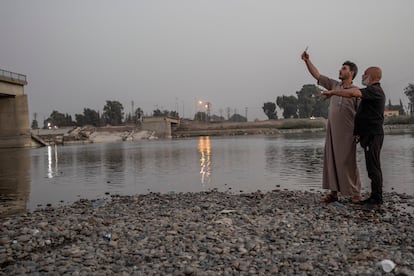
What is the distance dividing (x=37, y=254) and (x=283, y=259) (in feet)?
10.1

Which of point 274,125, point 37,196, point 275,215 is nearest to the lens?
point 275,215

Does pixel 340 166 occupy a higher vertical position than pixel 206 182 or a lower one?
higher

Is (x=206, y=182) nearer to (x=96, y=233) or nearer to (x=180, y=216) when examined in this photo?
(x=180, y=216)

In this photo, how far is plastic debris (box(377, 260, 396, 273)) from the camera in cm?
357

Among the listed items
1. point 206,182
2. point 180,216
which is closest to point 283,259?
point 180,216

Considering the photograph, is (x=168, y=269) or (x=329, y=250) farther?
(x=329, y=250)

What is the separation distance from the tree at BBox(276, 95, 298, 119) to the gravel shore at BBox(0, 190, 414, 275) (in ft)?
484

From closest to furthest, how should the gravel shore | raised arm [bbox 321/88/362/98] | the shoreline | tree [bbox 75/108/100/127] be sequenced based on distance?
the gravel shore → raised arm [bbox 321/88/362/98] → the shoreline → tree [bbox 75/108/100/127]

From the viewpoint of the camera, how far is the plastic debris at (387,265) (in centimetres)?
357

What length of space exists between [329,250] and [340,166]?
8.75 ft

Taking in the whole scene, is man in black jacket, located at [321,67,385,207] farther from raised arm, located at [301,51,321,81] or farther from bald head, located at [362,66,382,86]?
raised arm, located at [301,51,321,81]

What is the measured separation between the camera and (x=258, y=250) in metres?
4.33

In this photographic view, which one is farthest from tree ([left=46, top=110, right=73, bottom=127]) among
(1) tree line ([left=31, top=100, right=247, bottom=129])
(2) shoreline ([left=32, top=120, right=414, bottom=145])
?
(2) shoreline ([left=32, top=120, right=414, bottom=145])

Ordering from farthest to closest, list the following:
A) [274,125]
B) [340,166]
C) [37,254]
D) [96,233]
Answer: [274,125]
[340,166]
[96,233]
[37,254]
